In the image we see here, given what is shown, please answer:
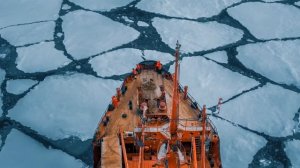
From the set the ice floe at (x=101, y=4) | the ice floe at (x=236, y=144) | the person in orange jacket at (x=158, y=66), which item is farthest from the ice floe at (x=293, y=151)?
the ice floe at (x=101, y=4)

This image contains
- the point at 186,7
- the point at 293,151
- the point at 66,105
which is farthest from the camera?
the point at 186,7

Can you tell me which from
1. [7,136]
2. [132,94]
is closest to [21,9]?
[7,136]

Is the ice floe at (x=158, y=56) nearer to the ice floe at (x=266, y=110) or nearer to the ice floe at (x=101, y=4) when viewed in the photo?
the ice floe at (x=266, y=110)

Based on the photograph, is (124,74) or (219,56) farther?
(219,56)

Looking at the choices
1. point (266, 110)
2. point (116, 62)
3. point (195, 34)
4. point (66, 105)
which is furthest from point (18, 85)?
point (266, 110)

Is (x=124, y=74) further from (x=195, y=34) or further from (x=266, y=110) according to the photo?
(x=266, y=110)
